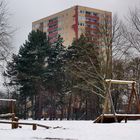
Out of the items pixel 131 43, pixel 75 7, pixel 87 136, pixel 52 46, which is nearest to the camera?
pixel 87 136

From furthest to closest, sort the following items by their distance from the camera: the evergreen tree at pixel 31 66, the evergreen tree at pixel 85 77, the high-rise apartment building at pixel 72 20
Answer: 1. the high-rise apartment building at pixel 72 20
2. the evergreen tree at pixel 31 66
3. the evergreen tree at pixel 85 77

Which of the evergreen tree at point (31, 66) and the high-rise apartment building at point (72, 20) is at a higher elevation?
the high-rise apartment building at point (72, 20)

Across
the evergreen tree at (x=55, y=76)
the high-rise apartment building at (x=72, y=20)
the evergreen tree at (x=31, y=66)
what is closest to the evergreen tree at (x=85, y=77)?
the evergreen tree at (x=55, y=76)

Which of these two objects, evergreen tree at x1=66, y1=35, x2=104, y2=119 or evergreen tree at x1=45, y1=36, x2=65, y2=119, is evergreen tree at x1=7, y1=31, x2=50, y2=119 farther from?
evergreen tree at x1=66, y1=35, x2=104, y2=119

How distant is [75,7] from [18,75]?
126ft

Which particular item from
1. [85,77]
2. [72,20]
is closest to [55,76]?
[85,77]

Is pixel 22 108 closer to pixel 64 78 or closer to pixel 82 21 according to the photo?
pixel 64 78

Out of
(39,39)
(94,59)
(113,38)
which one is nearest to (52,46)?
(39,39)

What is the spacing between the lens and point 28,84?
170 feet

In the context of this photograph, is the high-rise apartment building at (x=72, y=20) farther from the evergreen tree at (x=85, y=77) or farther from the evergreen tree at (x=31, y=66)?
the evergreen tree at (x=31, y=66)

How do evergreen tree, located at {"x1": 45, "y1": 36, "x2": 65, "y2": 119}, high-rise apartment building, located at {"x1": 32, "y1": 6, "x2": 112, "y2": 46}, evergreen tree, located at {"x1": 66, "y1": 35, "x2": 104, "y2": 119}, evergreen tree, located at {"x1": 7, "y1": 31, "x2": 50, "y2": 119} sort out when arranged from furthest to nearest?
high-rise apartment building, located at {"x1": 32, "y1": 6, "x2": 112, "y2": 46}, evergreen tree, located at {"x1": 45, "y1": 36, "x2": 65, "y2": 119}, evergreen tree, located at {"x1": 7, "y1": 31, "x2": 50, "y2": 119}, evergreen tree, located at {"x1": 66, "y1": 35, "x2": 104, "y2": 119}

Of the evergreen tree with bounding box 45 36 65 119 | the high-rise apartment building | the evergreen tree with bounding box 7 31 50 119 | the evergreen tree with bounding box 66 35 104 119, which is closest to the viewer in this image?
the evergreen tree with bounding box 66 35 104 119

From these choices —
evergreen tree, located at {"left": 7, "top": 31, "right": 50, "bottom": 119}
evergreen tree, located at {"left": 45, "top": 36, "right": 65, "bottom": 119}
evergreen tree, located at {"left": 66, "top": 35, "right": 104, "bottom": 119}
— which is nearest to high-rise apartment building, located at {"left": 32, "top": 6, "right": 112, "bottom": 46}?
evergreen tree, located at {"left": 45, "top": 36, "right": 65, "bottom": 119}

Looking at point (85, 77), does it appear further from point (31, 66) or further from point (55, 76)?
point (55, 76)
